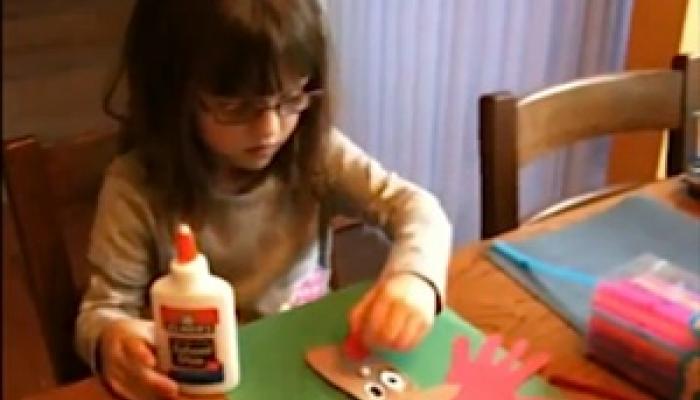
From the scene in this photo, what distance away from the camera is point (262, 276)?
1.18 metres

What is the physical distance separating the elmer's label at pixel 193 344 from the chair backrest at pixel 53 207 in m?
0.23

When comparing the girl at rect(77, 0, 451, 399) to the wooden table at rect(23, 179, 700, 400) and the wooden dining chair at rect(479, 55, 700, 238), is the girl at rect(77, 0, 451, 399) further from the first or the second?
the wooden dining chair at rect(479, 55, 700, 238)

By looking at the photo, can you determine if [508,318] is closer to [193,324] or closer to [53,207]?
[193,324]

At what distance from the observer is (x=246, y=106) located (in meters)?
0.99

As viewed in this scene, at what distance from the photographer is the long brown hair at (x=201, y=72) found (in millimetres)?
979

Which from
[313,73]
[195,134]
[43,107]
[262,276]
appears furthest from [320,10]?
[43,107]

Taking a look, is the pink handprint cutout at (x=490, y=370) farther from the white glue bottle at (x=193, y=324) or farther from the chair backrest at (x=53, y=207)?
the chair backrest at (x=53, y=207)

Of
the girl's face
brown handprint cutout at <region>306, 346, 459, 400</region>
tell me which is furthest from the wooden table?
the girl's face

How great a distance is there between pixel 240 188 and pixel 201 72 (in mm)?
180

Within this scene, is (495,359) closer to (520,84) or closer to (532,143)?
(532,143)

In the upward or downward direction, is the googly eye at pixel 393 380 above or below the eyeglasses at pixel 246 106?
below

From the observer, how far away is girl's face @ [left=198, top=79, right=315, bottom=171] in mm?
994

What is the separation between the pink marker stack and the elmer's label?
339mm

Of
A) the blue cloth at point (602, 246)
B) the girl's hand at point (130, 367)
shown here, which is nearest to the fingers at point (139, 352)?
the girl's hand at point (130, 367)
